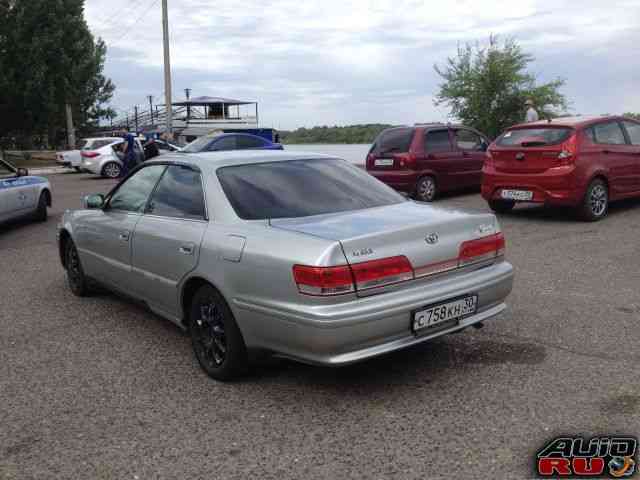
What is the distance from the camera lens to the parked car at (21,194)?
10719mm

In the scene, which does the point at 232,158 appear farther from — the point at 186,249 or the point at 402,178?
the point at 402,178

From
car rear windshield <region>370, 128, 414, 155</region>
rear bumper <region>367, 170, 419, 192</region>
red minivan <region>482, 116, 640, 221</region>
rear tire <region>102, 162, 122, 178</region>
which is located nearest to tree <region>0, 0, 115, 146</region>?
rear tire <region>102, 162, 122, 178</region>

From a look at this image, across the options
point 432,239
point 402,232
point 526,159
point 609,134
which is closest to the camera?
point 402,232

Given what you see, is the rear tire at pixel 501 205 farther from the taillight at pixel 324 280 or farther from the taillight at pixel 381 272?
the taillight at pixel 324 280

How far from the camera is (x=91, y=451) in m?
3.26

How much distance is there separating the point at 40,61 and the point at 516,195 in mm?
25641

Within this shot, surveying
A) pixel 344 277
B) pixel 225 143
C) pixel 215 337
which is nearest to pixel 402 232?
pixel 344 277

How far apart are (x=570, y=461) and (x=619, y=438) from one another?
0.35m

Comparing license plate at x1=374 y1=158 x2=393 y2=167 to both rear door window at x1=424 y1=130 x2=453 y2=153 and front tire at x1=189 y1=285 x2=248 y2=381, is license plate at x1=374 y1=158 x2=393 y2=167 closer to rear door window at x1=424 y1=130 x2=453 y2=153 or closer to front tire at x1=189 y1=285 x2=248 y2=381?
rear door window at x1=424 y1=130 x2=453 y2=153

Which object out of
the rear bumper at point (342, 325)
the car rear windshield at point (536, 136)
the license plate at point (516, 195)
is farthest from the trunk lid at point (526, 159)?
the rear bumper at point (342, 325)

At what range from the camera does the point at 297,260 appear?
3520mm

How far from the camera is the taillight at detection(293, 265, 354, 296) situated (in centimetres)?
343

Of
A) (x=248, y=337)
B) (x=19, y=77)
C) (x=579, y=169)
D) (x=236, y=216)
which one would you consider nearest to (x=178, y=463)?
(x=248, y=337)

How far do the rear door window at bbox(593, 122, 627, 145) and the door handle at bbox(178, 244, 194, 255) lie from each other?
773 centimetres
